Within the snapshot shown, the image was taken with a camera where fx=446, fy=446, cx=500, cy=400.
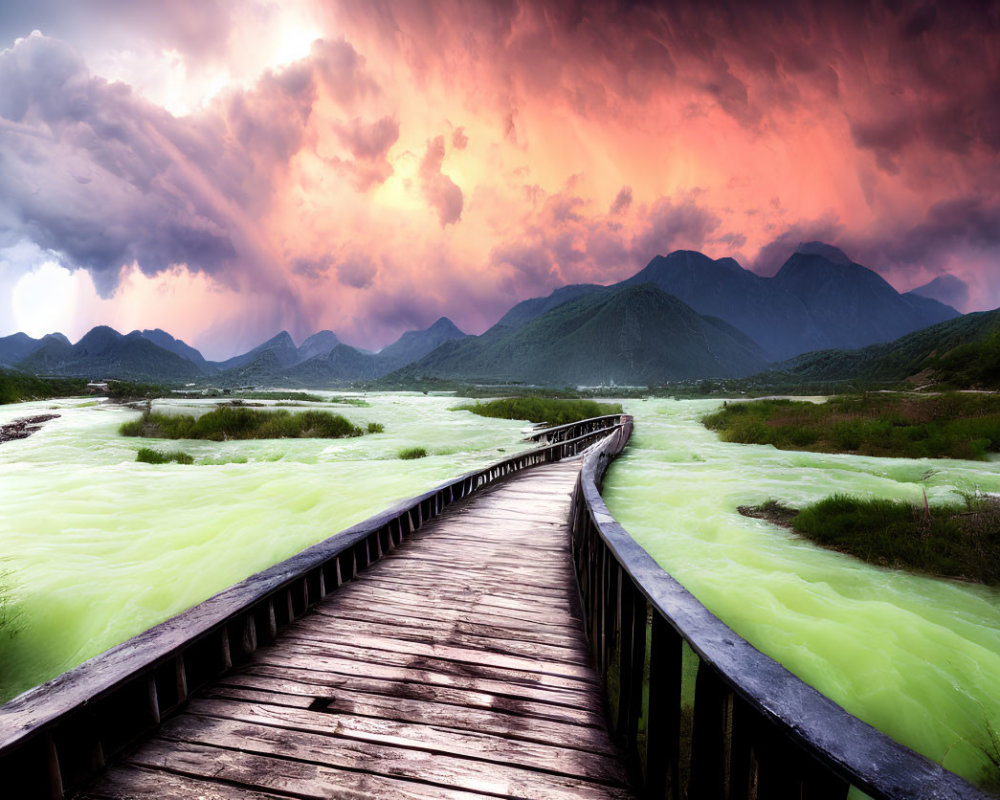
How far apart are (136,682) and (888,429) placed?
68.4 ft

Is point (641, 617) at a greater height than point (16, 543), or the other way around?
point (641, 617)

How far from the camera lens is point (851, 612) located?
4.97 metres

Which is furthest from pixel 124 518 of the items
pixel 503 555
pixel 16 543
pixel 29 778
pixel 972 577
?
pixel 972 577

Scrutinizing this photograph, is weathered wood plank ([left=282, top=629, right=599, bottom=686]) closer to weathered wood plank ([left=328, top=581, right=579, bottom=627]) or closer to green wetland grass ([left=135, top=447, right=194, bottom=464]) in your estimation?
weathered wood plank ([left=328, top=581, right=579, bottom=627])

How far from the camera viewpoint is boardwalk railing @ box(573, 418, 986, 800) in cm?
94

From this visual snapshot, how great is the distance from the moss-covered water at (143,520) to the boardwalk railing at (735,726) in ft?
18.3

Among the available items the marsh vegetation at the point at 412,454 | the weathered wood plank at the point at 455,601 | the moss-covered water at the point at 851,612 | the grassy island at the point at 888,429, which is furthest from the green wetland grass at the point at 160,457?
the grassy island at the point at 888,429

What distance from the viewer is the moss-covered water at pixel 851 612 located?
12.3ft

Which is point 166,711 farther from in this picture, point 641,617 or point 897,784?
point 897,784

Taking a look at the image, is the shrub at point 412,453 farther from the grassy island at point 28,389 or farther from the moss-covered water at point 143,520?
the grassy island at point 28,389

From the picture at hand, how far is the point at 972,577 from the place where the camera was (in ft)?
18.8

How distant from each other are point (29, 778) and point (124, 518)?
9.23 meters

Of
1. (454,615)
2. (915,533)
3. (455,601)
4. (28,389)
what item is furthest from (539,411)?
(28,389)

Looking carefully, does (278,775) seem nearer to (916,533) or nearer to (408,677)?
(408,677)
